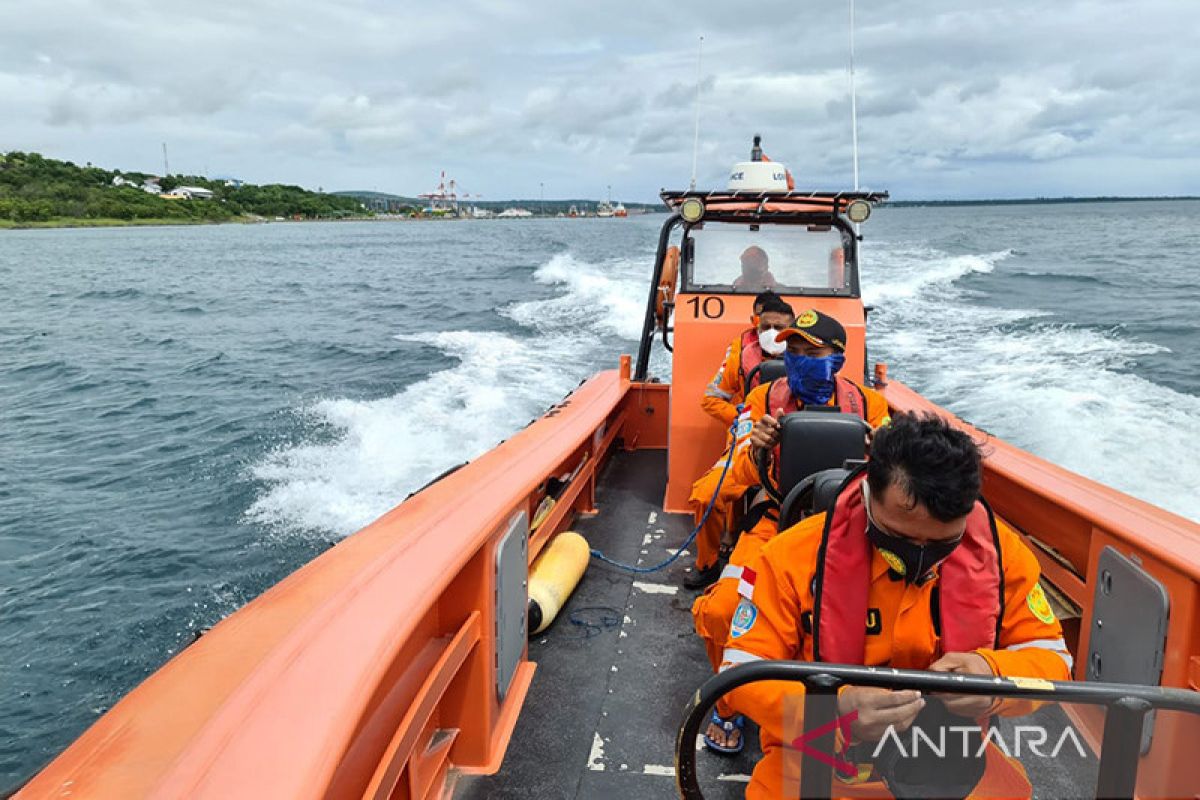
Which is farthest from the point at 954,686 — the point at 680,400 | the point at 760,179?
the point at 760,179

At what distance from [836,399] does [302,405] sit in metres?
8.84

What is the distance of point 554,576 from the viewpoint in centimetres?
353

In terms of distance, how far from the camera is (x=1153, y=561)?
2148 millimetres

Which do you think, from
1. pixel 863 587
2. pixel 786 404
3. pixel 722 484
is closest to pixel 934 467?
pixel 863 587

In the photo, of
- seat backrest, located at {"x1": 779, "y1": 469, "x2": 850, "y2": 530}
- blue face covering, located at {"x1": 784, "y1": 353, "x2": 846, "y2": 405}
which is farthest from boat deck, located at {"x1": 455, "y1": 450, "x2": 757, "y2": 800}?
blue face covering, located at {"x1": 784, "y1": 353, "x2": 846, "y2": 405}

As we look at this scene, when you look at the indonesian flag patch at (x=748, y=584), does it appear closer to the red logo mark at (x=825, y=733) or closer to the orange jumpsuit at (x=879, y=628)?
the orange jumpsuit at (x=879, y=628)

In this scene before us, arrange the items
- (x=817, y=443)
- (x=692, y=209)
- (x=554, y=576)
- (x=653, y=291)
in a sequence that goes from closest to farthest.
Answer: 1. (x=817, y=443)
2. (x=554, y=576)
3. (x=692, y=209)
4. (x=653, y=291)

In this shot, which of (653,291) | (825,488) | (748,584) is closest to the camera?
(748,584)

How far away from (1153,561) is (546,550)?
2.39 meters

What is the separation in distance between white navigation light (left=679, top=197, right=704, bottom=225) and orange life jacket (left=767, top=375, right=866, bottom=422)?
5.86ft

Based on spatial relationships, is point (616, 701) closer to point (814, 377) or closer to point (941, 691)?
point (814, 377)

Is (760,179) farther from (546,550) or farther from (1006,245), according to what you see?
(1006,245)

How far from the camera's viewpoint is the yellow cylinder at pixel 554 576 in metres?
3.27

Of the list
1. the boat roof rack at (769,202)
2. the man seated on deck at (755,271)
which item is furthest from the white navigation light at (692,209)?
the man seated on deck at (755,271)
